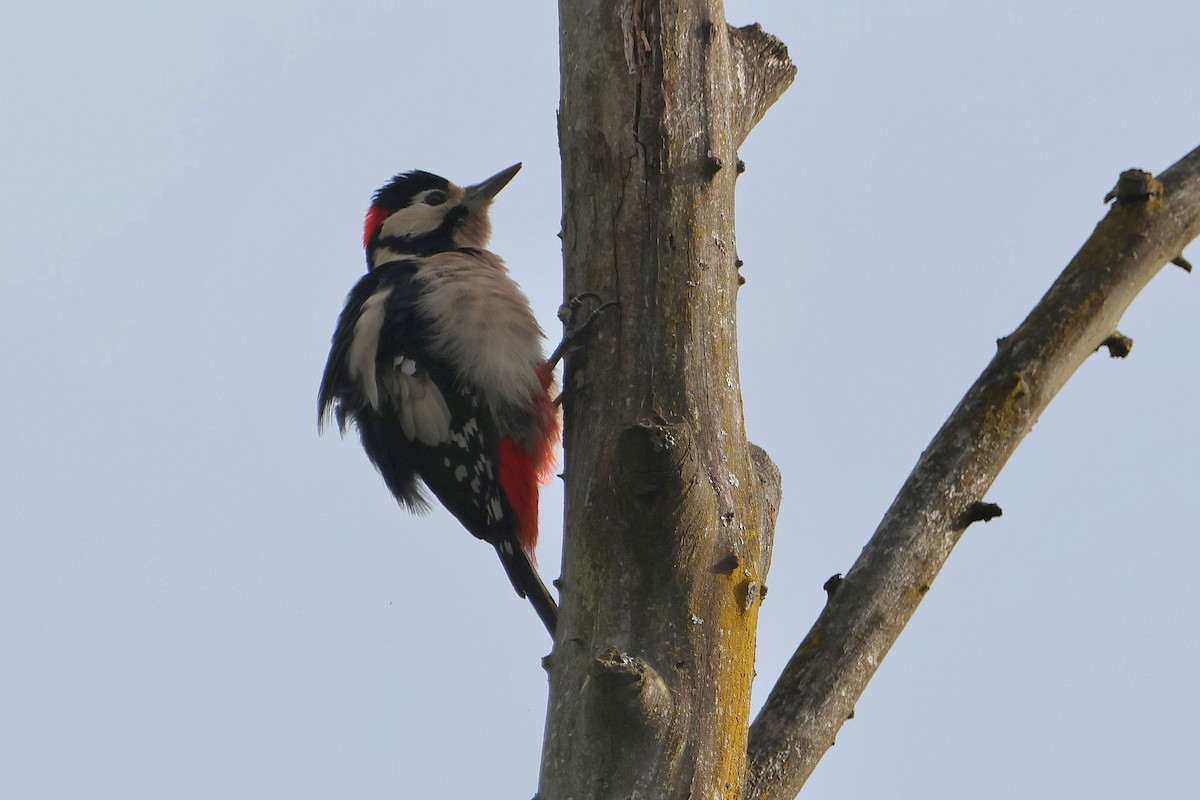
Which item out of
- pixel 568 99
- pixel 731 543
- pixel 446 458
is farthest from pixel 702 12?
pixel 446 458

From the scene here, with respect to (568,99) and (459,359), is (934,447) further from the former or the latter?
(459,359)

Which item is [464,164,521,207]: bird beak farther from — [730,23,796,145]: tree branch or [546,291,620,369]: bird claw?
[546,291,620,369]: bird claw

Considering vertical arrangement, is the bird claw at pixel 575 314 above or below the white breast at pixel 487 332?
below

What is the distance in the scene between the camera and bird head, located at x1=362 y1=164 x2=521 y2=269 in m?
4.27

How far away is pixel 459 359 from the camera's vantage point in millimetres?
3355

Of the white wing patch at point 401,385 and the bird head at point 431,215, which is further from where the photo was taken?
the bird head at point 431,215

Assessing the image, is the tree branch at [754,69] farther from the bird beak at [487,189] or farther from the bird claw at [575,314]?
the bird beak at [487,189]

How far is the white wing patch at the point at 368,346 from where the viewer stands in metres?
3.50

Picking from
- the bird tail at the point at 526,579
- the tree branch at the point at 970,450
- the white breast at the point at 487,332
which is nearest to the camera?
the tree branch at the point at 970,450

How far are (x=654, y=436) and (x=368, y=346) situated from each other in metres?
1.96

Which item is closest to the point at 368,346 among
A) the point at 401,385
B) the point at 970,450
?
the point at 401,385

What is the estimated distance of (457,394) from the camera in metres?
3.38

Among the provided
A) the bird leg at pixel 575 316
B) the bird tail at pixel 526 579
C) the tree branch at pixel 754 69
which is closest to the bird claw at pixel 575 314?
the bird leg at pixel 575 316

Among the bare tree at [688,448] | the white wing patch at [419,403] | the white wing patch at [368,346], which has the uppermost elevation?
the white wing patch at [368,346]
